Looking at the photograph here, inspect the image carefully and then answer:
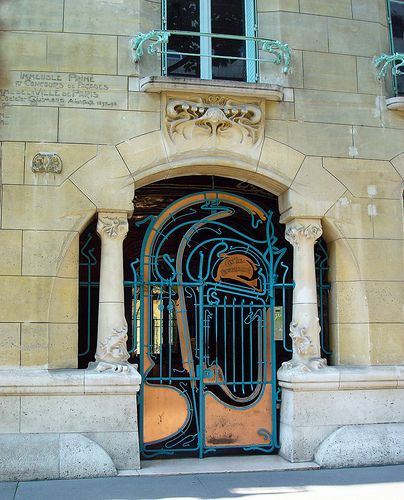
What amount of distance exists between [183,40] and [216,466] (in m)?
5.53

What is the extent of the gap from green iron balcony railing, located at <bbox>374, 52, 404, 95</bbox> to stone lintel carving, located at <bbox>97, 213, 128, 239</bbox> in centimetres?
408

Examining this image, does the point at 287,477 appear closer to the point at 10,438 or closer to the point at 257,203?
the point at 10,438

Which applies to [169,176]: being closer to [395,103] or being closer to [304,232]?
[304,232]

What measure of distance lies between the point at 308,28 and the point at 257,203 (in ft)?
8.18

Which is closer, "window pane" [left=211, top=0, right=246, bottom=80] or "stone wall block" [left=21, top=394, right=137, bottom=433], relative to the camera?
"stone wall block" [left=21, top=394, right=137, bottom=433]

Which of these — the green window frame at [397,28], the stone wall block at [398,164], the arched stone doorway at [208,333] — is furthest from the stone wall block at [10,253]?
the green window frame at [397,28]

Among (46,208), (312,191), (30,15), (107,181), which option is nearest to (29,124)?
(46,208)

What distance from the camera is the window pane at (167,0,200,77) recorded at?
9148mm

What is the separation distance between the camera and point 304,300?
28.8 feet

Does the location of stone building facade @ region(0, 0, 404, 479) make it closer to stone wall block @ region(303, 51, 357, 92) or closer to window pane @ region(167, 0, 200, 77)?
stone wall block @ region(303, 51, 357, 92)

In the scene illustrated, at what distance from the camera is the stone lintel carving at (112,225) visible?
8344 mm

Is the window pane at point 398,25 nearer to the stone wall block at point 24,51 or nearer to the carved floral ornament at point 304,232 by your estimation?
the carved floral ornament at point 304,232

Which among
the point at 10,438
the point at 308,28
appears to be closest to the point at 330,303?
the point at 308,28

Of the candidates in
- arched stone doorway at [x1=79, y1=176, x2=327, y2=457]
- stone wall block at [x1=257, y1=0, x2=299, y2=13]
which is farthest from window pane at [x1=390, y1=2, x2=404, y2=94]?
arched stone doorway at [x1=79, y1=176, x2=327, y2=457]
